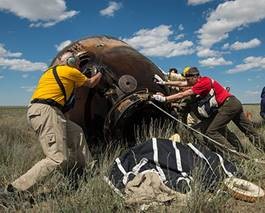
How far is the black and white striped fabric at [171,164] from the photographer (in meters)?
5.35

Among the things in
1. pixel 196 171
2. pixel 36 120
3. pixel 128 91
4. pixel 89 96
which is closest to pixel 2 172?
pixel 36 120

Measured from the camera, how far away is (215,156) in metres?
5.86

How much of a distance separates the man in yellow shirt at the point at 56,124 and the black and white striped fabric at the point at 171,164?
2.45ft

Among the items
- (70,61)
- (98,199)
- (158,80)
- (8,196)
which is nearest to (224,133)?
(158,80)

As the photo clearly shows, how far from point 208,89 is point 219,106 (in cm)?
40

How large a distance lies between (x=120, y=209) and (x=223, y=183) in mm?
1319

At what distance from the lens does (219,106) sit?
7910 mm

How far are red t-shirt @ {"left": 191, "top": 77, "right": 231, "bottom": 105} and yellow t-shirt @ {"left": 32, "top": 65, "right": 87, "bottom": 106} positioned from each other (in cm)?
238

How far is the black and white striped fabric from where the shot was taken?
5348mm

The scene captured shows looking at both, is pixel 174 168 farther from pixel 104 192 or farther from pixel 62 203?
pixel 62 203

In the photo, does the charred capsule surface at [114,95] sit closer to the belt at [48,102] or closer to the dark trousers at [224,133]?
the dark trousers at [224,133]

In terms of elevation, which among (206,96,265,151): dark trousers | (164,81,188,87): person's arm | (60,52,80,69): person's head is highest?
(60,52,80,69): person's head

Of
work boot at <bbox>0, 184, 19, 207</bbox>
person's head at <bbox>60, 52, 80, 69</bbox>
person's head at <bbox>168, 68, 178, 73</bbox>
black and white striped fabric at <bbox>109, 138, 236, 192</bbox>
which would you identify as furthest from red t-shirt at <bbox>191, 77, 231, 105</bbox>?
work boot at <bbox>0, 184, 19, 207</bbox>

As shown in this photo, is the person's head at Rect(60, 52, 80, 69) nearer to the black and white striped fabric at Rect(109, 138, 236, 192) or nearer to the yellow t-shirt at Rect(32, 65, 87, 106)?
the yellow t-shirt at Rect(32, 65, 87, 106)
